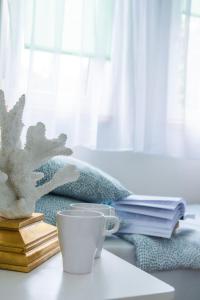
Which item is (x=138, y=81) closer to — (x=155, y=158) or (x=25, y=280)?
(x=155, y=158)

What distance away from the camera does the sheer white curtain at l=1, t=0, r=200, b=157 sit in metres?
1.46

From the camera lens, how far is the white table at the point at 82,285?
0.51 metres

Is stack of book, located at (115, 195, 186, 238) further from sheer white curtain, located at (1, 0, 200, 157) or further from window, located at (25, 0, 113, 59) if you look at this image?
window, located at (25, 0, 113, 59)

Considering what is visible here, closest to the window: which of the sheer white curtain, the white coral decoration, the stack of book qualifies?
the sheer white curtain

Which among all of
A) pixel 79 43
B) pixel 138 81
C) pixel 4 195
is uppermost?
pixel 79 43

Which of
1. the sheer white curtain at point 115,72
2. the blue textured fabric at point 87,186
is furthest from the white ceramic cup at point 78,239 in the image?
the sheer white curtain at point 115,72

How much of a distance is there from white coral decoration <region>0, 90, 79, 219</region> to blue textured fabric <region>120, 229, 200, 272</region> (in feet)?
1.18

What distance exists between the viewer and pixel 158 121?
1.70 m

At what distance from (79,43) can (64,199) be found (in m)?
0.72

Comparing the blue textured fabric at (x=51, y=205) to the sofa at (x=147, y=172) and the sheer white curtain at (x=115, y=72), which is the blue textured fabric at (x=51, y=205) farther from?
the sofa at (x=147, y=172)

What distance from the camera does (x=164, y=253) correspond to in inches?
37.5

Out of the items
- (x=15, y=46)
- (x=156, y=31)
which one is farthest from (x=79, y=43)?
(x=156, y=31)

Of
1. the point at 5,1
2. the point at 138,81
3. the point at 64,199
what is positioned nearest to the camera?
the point at 64,199

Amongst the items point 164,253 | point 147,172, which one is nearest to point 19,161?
point 164,253
